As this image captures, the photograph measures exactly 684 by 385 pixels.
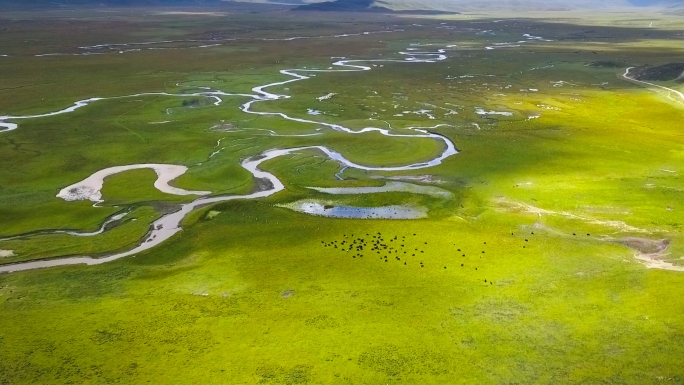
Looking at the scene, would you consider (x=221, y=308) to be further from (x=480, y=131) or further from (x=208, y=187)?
(x=480, y=131)

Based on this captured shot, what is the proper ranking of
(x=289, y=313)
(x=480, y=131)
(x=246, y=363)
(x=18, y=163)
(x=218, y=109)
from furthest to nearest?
1. (x=218, y=109)
2. (x=480, y=131)
3. (x=18, y=163)
4. (x=289, y=313)
5. (x=246, y=363)

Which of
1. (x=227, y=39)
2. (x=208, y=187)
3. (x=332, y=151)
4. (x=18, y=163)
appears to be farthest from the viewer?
(x=227, y=39)

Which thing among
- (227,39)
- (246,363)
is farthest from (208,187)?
(227,39)

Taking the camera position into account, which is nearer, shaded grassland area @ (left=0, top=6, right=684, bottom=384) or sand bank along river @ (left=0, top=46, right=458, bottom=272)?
shaded grassland area @ (left=0, top=6, right=684, bottom=384)

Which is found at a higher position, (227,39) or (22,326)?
(227,39)

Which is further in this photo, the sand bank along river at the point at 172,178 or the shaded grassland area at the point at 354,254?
the sand bank along river at the point at 172,178

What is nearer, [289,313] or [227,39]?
[289,313]

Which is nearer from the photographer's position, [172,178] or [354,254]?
[354,254]
